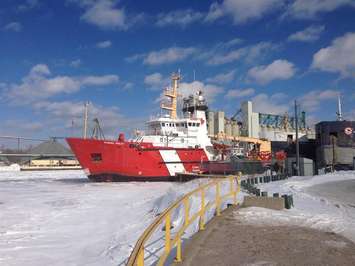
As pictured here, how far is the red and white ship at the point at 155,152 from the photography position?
28.3 m

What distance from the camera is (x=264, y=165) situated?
33.3 m

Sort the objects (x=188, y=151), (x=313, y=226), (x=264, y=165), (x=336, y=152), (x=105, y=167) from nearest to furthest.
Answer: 1. (x=313, y=226)
2. (x=105, y=167)
3. (x=188, y=151)
4. (x=264, y=165)
5. (x=336, y=152)

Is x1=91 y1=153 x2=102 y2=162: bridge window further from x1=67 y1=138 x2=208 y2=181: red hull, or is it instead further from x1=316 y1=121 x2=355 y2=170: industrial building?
x1=316 y1=121 x2=355 y2=170: industrial building

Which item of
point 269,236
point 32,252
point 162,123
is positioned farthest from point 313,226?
point 162,123

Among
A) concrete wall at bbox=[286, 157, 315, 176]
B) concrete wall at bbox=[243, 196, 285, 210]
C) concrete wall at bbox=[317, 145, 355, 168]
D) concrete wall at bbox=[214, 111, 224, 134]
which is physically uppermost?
concrete wall at bbox=[214, 111, 224, 134]

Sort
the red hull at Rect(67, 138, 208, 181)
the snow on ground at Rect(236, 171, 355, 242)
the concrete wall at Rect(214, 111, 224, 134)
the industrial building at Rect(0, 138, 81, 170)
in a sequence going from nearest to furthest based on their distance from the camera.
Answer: the snow on ground at Rect(236, 171, 355, 242) < the red hull at Rect(67, 138, 208, 181) < the concrete wall at Rect(214, 111, 224, 134) < the industrial building at Rect(0, 138, 81, 170)

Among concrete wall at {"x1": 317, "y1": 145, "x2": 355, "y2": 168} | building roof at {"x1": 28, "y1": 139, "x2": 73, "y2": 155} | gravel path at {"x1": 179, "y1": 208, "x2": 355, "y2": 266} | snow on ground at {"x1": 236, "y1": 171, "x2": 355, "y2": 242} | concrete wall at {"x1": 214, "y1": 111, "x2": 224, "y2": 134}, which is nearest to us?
gravel path at {"x1": 179, "y1": 208, "x2": 355, "y2": 266}

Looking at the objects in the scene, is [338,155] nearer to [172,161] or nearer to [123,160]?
[172,161]

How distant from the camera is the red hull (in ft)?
92.6

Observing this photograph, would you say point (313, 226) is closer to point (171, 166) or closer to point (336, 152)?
point (171, 166)

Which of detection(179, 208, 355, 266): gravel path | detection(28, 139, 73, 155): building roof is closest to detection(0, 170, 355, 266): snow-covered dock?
detection(179, 208, 355, 266): gravel path

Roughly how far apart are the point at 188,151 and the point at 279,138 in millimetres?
44967

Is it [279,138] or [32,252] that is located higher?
[279,138]

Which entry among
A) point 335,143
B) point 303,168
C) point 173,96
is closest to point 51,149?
point 173,96
